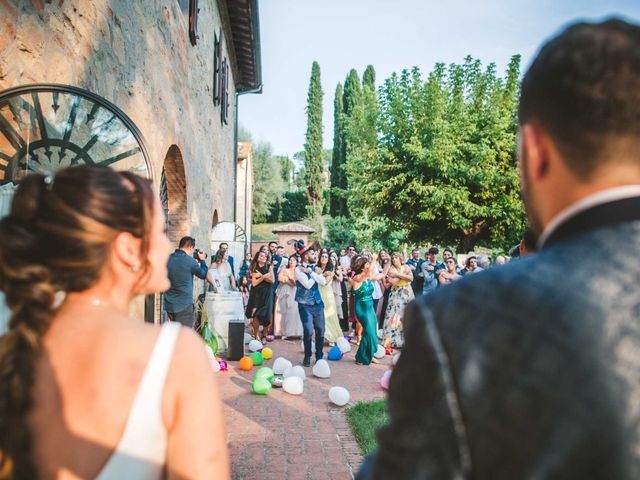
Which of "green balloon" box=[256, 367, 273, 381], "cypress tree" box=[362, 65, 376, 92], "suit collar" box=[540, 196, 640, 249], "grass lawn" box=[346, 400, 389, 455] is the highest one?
"cypress tree" box=[362, 65, 376, 92]

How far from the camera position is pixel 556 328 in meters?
0.70

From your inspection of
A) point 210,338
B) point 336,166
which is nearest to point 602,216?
point 210,338

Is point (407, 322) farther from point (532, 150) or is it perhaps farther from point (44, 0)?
point (44, 0)

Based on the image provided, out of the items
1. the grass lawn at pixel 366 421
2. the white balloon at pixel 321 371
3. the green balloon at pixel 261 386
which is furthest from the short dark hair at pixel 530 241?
the white balloon at pixel 321 371

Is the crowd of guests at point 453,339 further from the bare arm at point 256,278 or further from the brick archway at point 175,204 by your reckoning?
the bare arm at point 256,278

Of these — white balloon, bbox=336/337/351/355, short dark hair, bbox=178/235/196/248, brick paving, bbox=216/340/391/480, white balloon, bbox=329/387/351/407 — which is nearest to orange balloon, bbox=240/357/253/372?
brick paving, bbox=216/340/391/480

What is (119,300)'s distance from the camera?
1.35 meters

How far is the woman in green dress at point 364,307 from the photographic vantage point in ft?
26.2

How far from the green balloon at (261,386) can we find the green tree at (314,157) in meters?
33.7

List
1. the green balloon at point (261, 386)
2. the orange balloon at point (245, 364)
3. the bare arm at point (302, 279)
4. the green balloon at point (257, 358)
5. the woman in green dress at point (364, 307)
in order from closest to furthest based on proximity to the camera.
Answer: the green balloon at point (261, 386)
the orange balloon at point (245, 364)
the bare arm at point (302, 279)
the green balloon at point (257, 358)
the woman in green dress at point (364, 307)

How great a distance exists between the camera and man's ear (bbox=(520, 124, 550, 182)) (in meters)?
0.87

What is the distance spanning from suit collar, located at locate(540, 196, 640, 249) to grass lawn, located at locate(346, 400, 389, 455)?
3556mm

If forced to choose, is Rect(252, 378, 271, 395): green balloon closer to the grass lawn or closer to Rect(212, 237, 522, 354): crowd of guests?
the grass lawn

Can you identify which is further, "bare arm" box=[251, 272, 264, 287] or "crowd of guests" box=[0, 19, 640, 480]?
"bare arm" box=[251, 272, 264, 287]
